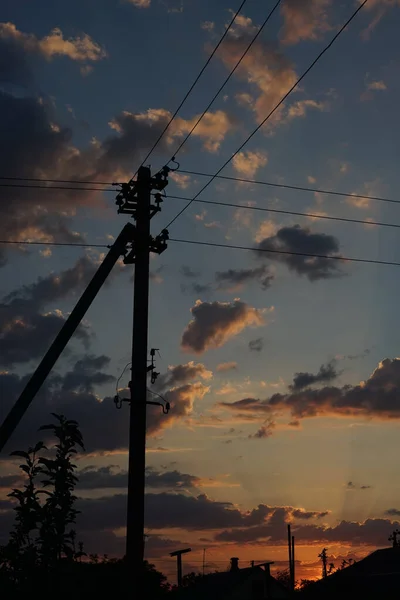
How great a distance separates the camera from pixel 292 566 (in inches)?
3029

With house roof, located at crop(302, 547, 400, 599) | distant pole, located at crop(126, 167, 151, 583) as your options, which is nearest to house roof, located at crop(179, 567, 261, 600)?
house roof, located at crop(302, 547, 400, 599)

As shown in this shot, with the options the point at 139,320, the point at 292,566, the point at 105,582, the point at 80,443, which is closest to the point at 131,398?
the point at 139,320

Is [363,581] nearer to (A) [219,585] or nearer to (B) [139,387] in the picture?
(A) [219,585]

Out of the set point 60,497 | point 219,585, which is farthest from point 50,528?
point 219,585

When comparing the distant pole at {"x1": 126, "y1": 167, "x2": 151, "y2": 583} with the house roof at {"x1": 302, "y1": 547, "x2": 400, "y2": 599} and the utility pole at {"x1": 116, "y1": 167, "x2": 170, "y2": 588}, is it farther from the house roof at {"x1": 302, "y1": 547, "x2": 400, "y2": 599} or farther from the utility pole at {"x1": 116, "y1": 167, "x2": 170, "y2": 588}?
the house roof at {"x1": 302, "y1": 547, "x2": 400, "y2": 599}

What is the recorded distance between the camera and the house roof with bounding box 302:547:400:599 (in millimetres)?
41031

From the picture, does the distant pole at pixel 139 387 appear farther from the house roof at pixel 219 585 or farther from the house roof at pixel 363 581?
the house roof at pixel 219 585

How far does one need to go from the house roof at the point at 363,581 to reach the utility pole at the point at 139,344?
79.1 ft

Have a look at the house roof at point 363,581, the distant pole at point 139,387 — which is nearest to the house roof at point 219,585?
the house roof at point 363,581

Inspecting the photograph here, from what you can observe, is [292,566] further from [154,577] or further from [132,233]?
[132,233]

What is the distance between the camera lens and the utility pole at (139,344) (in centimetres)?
2061

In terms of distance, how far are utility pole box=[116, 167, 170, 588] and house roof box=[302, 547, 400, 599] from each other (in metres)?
24.1

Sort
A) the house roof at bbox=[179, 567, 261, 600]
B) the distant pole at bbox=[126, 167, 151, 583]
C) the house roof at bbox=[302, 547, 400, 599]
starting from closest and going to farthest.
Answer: the distant pole at bbox=[126, 167, 151, 583] → the house roof at bbox=[302, 547, 400, 599] → the house roof at bbox=[179, 567, 261, 600]

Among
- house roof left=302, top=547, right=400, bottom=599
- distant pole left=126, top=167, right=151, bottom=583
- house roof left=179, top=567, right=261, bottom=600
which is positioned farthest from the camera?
house roof left=179, top=567, right=261, bottom=600
